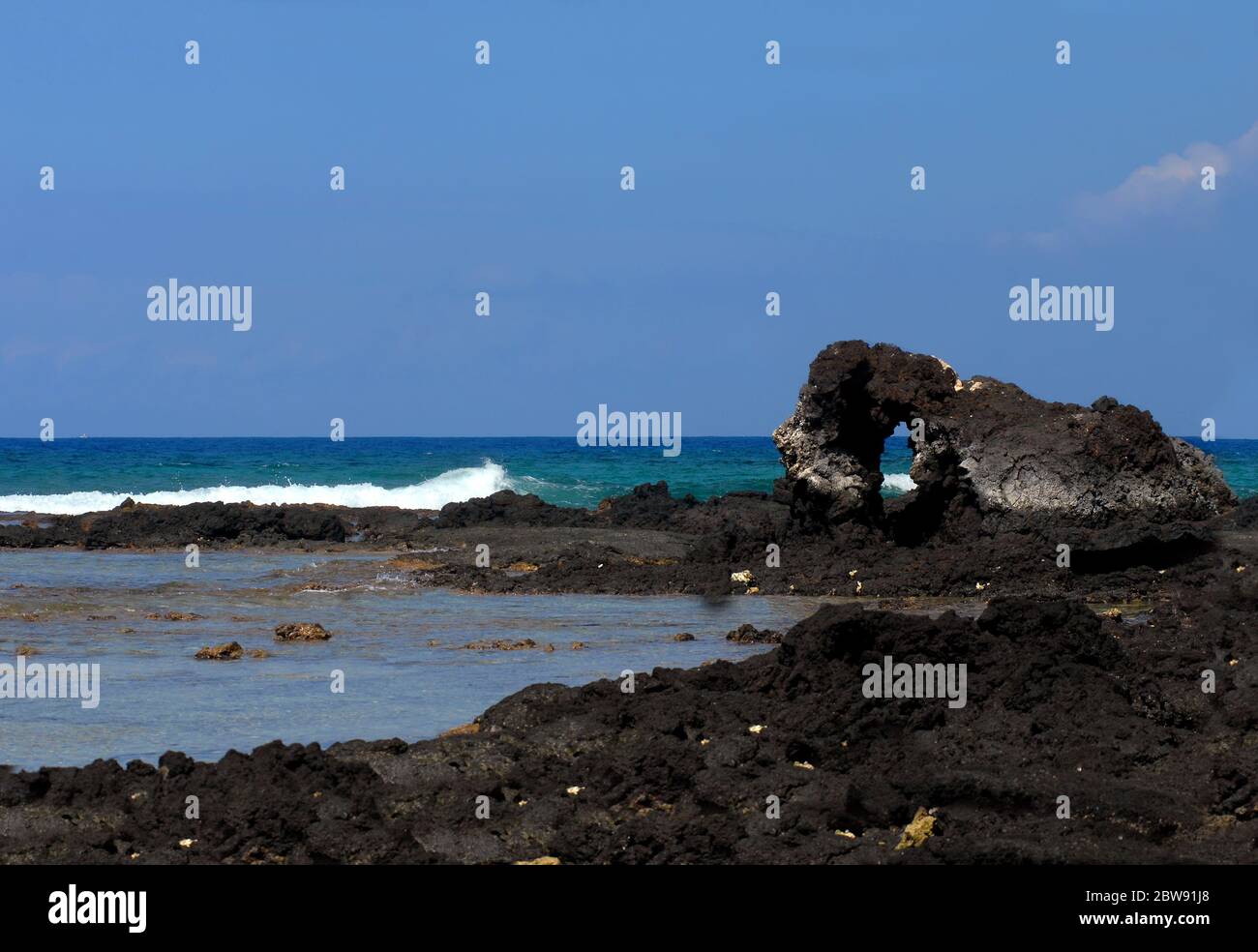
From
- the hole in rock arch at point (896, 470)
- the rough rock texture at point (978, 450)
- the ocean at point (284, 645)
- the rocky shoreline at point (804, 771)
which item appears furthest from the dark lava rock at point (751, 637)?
the hole in rock arch at point (896, 470)

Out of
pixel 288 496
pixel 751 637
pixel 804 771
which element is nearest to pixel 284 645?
pixel 751 637

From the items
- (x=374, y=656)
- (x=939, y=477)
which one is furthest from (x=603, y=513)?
(x=374, y=656)

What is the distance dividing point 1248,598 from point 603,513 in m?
20.2

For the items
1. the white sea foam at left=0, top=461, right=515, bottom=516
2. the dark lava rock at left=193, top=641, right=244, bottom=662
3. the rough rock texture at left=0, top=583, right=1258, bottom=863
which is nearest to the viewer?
the rough rock texture at left=0, top=583, right=1258, bottom=863

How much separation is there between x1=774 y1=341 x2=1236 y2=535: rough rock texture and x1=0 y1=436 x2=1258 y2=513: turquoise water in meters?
28.0

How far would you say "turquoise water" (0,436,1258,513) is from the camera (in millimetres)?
51812

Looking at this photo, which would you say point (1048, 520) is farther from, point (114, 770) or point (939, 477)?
point (114, 770)

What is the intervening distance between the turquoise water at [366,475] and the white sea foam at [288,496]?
0.17 feet

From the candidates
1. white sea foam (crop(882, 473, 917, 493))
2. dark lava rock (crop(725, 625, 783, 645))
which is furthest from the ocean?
white sea foam (crop(882, 473, 917, 493))

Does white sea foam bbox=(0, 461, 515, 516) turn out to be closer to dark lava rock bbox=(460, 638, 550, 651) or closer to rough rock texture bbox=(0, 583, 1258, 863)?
dark lava rock bbox=(460, 638, 550, 651)

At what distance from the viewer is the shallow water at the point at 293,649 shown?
38.4ft

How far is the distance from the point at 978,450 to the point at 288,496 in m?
32.5

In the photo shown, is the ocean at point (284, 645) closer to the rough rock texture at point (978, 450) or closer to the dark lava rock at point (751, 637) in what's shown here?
the dark lava rock at point (751, 637)

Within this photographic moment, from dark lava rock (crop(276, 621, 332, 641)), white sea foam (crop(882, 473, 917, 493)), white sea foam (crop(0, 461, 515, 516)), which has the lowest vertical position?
dark lava rock (crop(276, 621, 332, 641))
